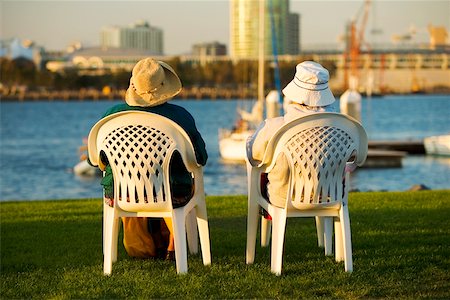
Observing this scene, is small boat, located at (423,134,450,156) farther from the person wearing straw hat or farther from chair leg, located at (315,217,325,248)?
the person wearing straw hat

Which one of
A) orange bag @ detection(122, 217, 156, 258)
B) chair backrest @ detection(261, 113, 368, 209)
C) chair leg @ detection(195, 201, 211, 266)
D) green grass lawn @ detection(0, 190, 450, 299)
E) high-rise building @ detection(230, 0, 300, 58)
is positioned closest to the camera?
green grass lawn @ detection(0, 190, 450, 299)

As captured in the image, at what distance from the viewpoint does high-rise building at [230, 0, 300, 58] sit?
68.4m

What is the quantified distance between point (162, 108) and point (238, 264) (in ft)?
3.96

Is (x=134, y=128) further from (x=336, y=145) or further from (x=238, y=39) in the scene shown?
(x=238, y=39)

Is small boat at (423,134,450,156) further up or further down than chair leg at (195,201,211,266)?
further down

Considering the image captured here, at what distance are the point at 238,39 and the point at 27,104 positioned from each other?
5695cm

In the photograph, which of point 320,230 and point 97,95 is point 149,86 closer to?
point 320,230

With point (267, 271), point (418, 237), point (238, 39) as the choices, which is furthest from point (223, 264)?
point (238, 39)

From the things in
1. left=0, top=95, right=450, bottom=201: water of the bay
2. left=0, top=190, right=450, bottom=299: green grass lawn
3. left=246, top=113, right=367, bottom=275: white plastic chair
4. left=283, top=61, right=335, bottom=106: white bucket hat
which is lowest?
left=0, top=95, right=450, bottom=201: water of the bay

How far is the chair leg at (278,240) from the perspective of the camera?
6871 millimetres

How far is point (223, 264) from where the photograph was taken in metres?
7.30

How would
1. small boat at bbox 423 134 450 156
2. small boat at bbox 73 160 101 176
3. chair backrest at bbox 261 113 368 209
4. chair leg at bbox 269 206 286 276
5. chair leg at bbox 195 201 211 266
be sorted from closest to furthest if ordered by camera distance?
chair backrest at bbox 261 113 368 209, chair leg at bbox 269 206 286 276, chair leg at bbox 195 201 211 266, small boat at bbox 73 160 101 176, small boat at bbox 423 134 450 156

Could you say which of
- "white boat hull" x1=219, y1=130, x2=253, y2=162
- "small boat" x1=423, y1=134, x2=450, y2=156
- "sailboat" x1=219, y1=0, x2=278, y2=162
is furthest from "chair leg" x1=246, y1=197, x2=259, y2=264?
"small boat" x1=423, y1=134, x2=450, y2=156

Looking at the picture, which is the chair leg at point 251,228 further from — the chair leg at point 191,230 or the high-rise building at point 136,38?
the high-rise building at point 136,38
